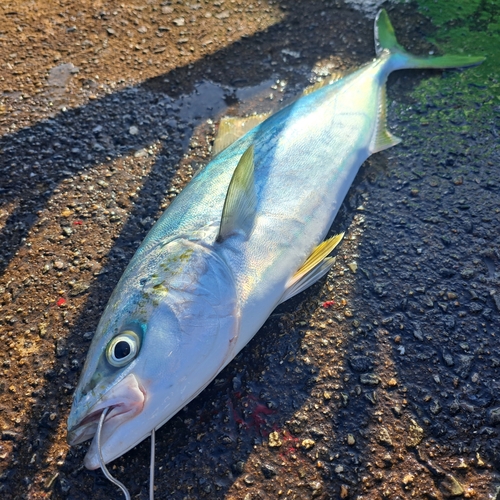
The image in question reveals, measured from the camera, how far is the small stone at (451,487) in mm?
1870

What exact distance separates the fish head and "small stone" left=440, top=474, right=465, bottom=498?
44.4 inches

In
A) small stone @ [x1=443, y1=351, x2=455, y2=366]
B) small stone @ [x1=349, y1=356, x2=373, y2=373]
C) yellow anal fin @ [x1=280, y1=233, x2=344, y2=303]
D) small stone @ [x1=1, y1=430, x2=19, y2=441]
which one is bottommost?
small stone @ [x1=443, y1=351, x2=455, y2=366]

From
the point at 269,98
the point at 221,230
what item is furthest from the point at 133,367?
the point at 269,98

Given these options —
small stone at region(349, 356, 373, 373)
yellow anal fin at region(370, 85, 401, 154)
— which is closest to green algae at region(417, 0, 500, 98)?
yellow anal fin at region(370, 85, 401, 154)

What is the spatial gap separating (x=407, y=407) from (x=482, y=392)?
0.40 meters

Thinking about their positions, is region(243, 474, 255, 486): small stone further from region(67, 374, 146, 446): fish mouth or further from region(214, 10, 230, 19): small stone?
region(214, 10, 230, 19): small stone

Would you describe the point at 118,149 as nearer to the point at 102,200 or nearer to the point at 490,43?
the point at 102,200

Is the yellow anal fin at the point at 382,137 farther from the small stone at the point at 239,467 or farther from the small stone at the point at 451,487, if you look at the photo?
the small stone at the point at 239,467

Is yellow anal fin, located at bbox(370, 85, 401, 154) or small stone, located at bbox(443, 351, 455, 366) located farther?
yellow anal fin, located at bbox(370, 85, 401, 154)

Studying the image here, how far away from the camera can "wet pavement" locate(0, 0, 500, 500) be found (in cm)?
197

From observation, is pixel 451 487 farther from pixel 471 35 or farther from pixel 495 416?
pixel 471 35

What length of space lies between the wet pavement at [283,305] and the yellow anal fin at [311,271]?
204 millimetres

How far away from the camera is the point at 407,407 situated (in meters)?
2.10

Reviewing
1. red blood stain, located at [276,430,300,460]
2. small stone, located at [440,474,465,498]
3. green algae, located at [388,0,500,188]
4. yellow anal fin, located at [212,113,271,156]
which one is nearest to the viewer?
small stone, located at [440,474,465,498]
